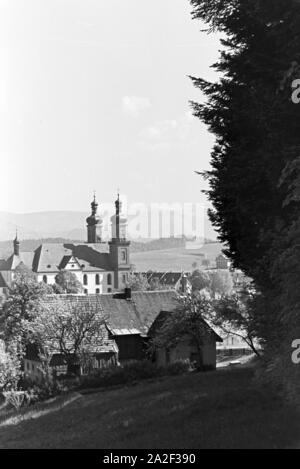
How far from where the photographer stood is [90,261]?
131375 mm

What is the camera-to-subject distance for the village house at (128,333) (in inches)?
1539

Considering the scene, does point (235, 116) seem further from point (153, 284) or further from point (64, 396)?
point (153, 284)

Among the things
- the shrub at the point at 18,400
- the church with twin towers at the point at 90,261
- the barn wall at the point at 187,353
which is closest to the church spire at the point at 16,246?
the church with twin towers at the point at 90,261

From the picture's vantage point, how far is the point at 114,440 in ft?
41.0

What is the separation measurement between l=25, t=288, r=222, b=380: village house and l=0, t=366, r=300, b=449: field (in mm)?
19034

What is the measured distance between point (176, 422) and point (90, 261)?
389ft

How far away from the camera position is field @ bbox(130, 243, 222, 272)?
140250mm

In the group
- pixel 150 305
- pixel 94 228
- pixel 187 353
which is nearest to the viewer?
pixel 187 353

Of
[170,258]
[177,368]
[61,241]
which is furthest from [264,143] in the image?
[61,241]

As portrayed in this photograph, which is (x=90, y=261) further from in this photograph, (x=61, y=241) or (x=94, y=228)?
(x=61, y=241)

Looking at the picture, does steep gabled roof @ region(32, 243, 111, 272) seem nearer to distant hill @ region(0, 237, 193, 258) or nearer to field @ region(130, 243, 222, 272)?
distant hill @ region(0, 237, 193, 258)

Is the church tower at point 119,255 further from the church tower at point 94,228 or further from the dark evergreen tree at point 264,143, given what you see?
the dark evergreen tree at point 264,143

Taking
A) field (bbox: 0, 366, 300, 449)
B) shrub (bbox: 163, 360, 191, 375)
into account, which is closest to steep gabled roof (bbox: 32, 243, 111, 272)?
shrub (bbox: 163, 360, 191, 375)

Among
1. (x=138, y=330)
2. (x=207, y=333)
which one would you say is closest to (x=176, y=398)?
(x=207, y=333)
